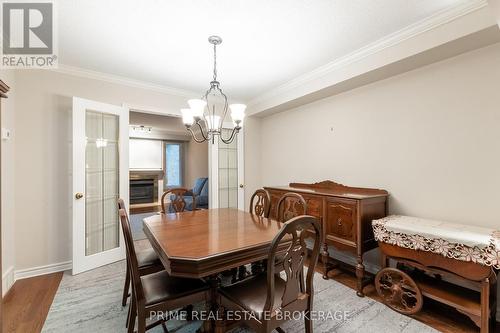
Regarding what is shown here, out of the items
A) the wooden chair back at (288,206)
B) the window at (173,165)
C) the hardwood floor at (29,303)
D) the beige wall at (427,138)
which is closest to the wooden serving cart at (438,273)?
the beige wall at (427,138)

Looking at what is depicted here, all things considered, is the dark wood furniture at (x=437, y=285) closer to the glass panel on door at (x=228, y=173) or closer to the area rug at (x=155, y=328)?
the area rug at (x=155, y=328)

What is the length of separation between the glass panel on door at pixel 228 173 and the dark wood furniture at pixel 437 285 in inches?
110

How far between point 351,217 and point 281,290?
123 cm

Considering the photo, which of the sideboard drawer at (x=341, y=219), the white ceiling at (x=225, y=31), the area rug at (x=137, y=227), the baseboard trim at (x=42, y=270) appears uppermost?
the white ceiling at (x=225, y=31)

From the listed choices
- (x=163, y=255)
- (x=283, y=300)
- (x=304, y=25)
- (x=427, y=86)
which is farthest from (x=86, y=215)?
(x=427, y=86)

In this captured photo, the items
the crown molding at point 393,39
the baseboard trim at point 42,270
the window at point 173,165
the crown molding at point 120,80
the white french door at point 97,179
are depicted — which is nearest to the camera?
the crown molding at point 393,39

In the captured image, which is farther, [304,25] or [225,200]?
[225,200]

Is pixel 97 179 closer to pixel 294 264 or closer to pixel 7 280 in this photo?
pixel 7 280

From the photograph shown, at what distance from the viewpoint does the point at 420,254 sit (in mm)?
1965

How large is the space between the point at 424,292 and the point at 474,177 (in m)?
1.11

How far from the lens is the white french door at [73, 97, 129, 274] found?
2877 millimetres

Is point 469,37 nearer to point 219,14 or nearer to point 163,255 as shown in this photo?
point 219,14

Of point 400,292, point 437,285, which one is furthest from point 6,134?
point 437,285

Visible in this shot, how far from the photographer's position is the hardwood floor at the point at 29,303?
192cm
